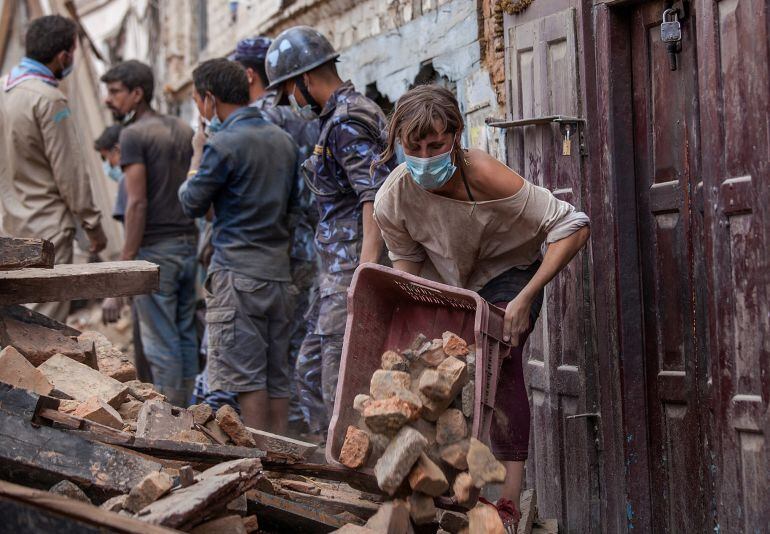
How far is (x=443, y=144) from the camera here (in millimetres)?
4164

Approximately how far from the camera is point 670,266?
4859mm

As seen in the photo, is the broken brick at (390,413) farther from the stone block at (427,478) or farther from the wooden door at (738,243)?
the wooden door at (738,243)

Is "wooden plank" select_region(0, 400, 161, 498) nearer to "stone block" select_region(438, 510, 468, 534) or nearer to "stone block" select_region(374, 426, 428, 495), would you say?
"stone block" select_region(374, 426, 428, 495)

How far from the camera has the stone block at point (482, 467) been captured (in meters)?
3.72

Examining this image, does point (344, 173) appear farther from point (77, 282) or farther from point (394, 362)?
point (394, 362)

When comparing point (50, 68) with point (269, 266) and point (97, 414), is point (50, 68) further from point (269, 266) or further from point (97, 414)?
point (97, 414)

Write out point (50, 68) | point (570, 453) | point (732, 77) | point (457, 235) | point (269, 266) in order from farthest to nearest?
point (50, 68), point (269, 266), point (570, 453), point (457, 235), point (732, 77)

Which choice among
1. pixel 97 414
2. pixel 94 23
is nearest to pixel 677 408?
pixel 97 414

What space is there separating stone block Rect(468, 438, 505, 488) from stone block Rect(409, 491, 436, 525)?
0.64ft

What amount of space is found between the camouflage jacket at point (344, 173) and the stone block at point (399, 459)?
181 centimetres

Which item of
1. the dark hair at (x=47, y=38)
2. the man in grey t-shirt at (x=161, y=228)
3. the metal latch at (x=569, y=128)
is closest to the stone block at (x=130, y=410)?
the metal latch at (x=569, y=128)

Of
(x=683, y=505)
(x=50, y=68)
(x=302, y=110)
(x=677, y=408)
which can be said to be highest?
(x=50, y=68)

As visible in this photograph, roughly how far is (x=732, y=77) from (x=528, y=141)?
59.2 inches

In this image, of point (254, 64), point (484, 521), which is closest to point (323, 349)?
point (484, 521)
